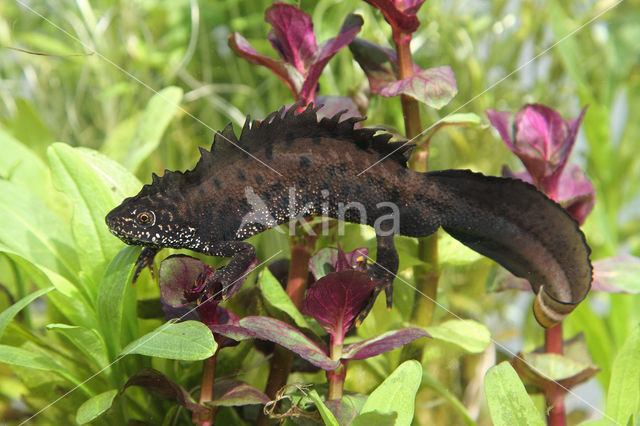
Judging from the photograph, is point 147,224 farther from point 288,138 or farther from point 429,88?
point 429,88

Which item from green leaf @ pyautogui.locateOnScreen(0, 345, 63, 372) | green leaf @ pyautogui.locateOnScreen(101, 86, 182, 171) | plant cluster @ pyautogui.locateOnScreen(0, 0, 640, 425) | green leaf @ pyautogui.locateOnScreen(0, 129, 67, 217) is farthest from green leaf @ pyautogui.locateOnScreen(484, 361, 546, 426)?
green leaf @ pyautogui.locateOnScreen(0, 129, 67, 217)

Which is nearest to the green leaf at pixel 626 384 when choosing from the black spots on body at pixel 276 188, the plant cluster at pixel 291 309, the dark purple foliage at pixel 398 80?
the plant cluster at pixel 291 309

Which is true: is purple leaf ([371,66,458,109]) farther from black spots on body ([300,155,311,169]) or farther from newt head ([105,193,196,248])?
newt head ([105,193,196,248])

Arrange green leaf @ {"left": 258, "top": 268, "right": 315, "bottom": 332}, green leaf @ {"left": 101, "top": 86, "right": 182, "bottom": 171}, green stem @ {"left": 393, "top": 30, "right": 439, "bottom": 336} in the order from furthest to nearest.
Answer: green leaf @ {"left": 101, "top": 86, "right": 182, "bottom": 171}
green stem @ {"left": 393, "top": 30, "right": 439, "bottom": 336}
green leaf @ {"left": 258, "top": 268, "right": 315, "bottom": 332}

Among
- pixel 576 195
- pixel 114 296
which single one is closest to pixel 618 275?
pixel 576 195

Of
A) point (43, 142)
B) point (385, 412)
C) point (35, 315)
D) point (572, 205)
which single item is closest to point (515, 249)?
point (572, 205)

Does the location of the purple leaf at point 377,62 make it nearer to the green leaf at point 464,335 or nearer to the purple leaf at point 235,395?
the green leaf at point 464,335

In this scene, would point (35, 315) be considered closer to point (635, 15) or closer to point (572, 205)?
point (572, 205)
